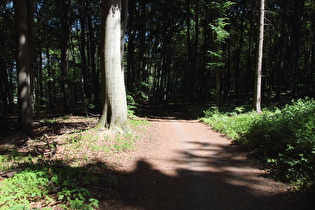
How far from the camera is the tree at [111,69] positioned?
729cm

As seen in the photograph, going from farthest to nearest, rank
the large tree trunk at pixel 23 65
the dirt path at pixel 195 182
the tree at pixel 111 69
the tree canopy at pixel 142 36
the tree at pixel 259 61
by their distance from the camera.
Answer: the tree canopy at pixel 142 36 → the tree at pixel 259 61 → the large tree trunk at pixel 23 65 → the tree at pixel 111 69 → the dirt path at pixel 195 182

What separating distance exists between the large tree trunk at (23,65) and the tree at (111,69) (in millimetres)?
4260

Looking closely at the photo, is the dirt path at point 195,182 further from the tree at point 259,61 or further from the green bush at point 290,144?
the tree at point 259,61

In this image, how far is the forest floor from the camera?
342 centimetres

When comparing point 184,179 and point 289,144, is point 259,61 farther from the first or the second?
point 184,179

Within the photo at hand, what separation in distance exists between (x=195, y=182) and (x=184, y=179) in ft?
0.90

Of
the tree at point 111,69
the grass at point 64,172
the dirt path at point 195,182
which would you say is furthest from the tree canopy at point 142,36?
the dirt path at point 195,182

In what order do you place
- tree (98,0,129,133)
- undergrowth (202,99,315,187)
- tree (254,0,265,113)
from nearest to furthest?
undergrowth (202,99,315,187) < tree (98,0,129,133) < tree (254,0,265,113)

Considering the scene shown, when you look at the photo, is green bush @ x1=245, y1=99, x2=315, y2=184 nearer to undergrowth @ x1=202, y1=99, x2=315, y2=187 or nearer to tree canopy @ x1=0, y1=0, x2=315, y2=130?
undergrowth @ x1=202, y1=99, x2=315, y2=187

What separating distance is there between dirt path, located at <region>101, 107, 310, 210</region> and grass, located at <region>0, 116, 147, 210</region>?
1.65ft

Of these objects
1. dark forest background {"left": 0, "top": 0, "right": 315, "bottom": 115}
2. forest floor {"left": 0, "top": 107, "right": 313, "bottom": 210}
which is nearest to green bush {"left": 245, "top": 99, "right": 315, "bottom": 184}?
forest floor {"left": 0, "top": 107, "right": 313, "bottom": 210}

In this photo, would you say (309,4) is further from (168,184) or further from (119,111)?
(168,184)

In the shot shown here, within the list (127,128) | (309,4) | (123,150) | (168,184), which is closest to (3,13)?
(127,128)

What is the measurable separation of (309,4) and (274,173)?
24.6 m
